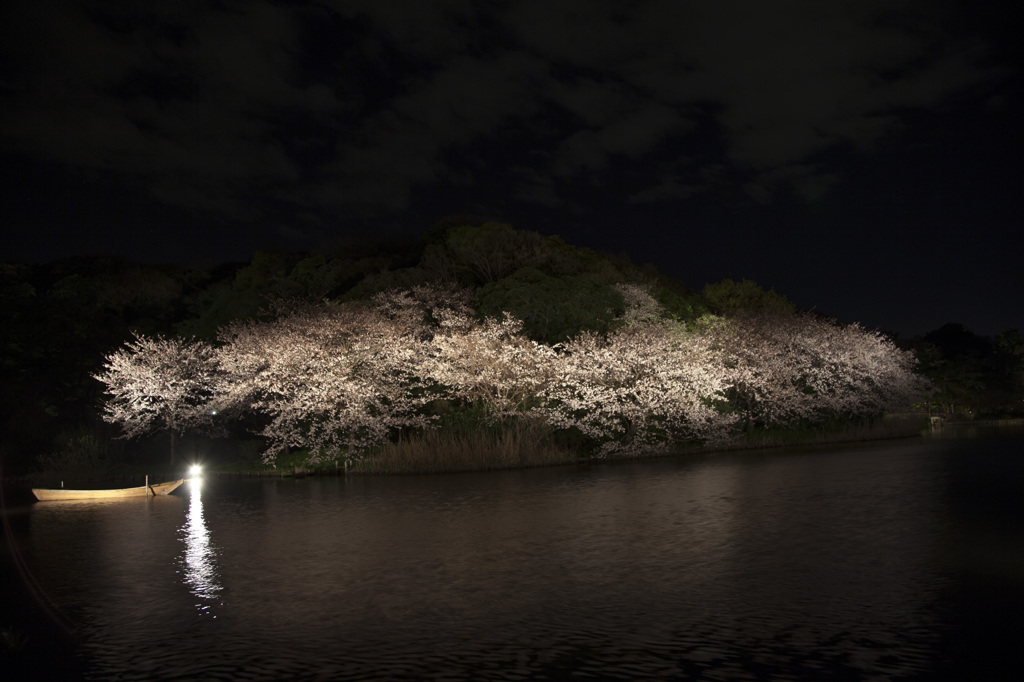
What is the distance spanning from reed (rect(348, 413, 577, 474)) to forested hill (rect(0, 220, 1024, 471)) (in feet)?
26.8

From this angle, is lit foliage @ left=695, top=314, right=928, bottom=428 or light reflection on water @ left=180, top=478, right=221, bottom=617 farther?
lit foliage @ left=695, top=314, right=928, bottom=428

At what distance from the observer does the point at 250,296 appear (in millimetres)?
53594

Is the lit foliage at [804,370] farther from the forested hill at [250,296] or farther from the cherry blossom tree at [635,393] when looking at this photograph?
the forested hill at [250,296]

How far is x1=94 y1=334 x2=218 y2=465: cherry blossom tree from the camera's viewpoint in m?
41.3

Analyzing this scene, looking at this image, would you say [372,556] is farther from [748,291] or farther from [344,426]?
[748,291]

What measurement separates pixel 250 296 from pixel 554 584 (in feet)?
147

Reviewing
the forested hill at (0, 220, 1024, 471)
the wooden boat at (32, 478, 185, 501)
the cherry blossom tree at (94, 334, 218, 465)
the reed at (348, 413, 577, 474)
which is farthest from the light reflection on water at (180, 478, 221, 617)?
the forested hill at (0, 220, 1024, 471)

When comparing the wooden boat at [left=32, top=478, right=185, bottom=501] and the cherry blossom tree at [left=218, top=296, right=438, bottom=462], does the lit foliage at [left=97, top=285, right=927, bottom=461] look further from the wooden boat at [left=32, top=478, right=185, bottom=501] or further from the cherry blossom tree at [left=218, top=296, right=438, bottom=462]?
the wooden boat at [left=32, top=478, right=185, bottom=501]

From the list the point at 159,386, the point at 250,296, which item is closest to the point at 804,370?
the point at 250,296

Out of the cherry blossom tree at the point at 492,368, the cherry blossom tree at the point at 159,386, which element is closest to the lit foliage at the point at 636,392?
the cherry blossom tree at the point at 492,368

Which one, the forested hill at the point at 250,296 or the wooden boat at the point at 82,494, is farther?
the forested hill at the point at 250,296

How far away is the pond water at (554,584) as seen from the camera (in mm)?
9320

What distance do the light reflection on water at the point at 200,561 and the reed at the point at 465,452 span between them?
394 inches

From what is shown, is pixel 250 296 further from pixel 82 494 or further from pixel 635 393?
pixel 635 393
